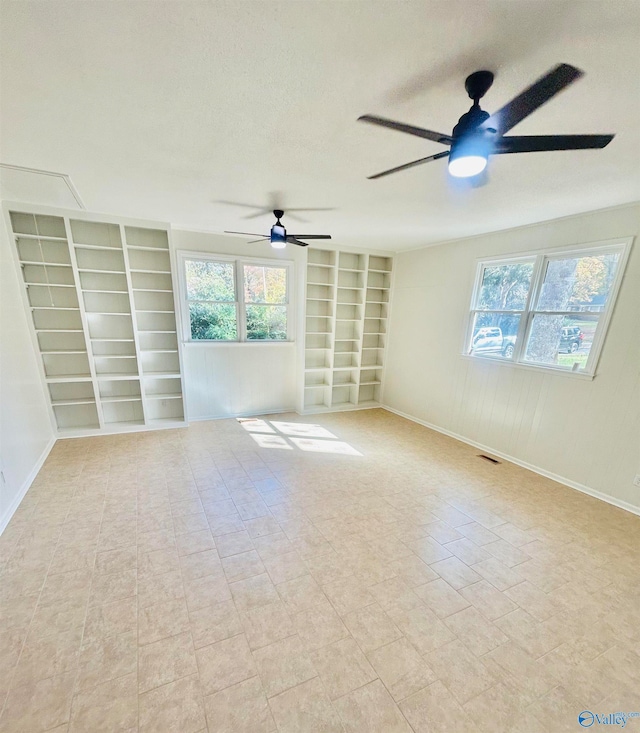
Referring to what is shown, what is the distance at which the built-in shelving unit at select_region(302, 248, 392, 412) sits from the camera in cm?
493

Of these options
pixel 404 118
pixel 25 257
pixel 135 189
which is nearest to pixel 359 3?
pixel 404 118

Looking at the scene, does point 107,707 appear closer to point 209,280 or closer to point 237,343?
point 237,343

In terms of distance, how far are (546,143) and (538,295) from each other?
2504 millimetres

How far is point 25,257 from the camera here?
3.40 metres

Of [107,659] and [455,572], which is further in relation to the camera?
[455,572]

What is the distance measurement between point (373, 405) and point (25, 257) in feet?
17.3

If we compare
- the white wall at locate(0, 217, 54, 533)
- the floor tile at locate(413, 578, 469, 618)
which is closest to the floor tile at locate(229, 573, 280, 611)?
the floor tile at locate(413, 578, 469, 618)

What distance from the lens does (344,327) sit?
209 inches

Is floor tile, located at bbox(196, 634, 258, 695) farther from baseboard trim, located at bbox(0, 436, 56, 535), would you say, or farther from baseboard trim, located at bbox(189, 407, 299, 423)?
baseboard trim, located at bbox(189, 407, 299, 423)

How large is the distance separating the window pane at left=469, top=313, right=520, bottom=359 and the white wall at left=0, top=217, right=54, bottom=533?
5.03m

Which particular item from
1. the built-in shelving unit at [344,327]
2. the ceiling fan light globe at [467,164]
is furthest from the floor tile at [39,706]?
the built-in shelving unit at [344,327]

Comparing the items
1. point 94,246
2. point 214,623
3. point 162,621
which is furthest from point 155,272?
point 214,623

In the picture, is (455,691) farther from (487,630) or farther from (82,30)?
(82,30)

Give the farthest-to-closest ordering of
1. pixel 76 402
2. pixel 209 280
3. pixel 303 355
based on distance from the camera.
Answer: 1. pixel 303 355
2. pixel 209 280
3. pixel 76 402
